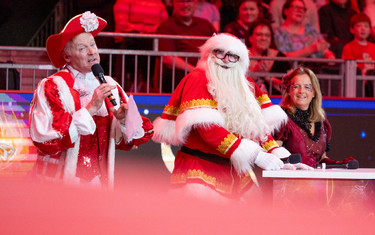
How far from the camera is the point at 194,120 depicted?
8.39 feet

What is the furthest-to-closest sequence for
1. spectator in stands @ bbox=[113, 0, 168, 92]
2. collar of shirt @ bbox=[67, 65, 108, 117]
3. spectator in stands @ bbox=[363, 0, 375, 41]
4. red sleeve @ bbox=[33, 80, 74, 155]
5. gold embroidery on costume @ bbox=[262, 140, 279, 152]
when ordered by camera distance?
spectator in stands @ bbox=[363, 0, 375, 41] → spectator in stands @ bbox=[113, 0, 168, 92] → gold embroidery on costume @ bbox=[262, 140, 279, 152] → collar of shirt @ bbox=[67, 65, 108, 117] → red sleeve @ bbox=[33, 80, 74, 155]

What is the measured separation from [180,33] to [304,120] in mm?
2378

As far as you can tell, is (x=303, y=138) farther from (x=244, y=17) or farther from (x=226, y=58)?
(x=244, y=17)

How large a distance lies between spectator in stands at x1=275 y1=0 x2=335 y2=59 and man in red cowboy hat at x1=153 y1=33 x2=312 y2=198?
3199mm

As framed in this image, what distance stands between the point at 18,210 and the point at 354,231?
0.59 m

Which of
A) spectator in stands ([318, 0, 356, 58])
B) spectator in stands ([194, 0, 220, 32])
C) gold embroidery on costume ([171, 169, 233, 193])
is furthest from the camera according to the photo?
spectator in stands ([318, 0, 356, 58])

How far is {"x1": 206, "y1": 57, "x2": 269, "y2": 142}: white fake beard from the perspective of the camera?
2.65 metres

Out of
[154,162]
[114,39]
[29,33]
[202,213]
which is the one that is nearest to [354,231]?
[202,213]

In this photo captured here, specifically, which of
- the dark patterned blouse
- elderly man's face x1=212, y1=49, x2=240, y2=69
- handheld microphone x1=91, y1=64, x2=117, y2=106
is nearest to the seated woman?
the dark patterned blouse

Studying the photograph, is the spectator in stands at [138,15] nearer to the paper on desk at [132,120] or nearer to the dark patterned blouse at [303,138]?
the dark patterned blouse at [303,138]

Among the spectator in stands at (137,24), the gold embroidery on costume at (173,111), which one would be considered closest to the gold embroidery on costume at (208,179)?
the gold embroidery on costume at (173,111)

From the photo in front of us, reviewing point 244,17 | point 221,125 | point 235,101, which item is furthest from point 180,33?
point 221,125

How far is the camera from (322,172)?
2434 mm

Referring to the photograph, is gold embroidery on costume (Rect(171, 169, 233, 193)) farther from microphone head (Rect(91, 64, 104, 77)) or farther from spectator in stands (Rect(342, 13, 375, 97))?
spectator in stands (Rect(342, 13, 375, 97))
